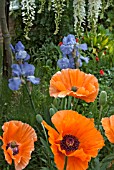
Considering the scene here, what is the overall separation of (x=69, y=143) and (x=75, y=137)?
4cm

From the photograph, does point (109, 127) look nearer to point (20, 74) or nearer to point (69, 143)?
point (69, 143)

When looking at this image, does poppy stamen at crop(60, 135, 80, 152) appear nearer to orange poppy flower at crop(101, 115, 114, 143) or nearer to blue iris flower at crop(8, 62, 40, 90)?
orange poppy flower at crop(101, 115, 114, 143)

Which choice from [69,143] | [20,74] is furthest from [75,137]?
[20,74]

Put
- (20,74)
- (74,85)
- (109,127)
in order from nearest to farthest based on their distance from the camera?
1. (109,127)
2. (74,85)
3. (20,74)

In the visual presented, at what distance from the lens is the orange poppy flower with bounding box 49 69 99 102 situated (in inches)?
56.5

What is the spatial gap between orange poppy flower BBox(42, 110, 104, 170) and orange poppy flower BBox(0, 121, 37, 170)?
11 cm

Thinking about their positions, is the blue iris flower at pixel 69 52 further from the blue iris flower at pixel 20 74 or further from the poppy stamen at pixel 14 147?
the poppy stamen at pixel 14 147

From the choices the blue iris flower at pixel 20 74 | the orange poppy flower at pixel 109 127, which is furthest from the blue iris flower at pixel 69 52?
the orange poppy flower at pixel 109 127

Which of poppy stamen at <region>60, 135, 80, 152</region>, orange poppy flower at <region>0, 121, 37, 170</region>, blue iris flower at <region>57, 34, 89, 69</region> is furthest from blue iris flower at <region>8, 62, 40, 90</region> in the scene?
poppy stamen at <region>60, 135, 80, 152</region>

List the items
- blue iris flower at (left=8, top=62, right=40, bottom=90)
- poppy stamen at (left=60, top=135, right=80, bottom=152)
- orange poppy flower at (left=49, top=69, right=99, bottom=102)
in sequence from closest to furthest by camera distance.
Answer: poppy stamen at (left=60, top=135, right=80, bottom=152) < orange poppy flower at (left=49, top=69, right=99, bottom=102) < blue iris flower at (left=8, top=62, right=40, bottom=90)

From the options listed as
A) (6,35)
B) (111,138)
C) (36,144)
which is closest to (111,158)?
(111,138)

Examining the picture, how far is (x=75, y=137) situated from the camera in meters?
1.29

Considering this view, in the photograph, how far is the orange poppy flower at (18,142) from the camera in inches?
51.1

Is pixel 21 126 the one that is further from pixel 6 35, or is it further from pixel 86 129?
pixel 6 35
